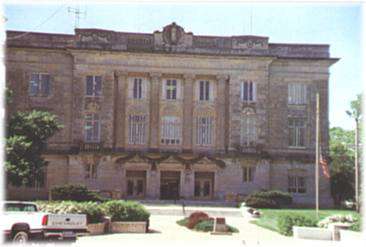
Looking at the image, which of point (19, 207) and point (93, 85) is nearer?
point (19, 207)

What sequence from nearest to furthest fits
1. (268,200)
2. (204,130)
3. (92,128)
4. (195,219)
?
(195,219) < (268,200) < (92,128) < (204,130)

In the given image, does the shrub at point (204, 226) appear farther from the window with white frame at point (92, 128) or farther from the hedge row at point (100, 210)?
the window with white frame at point (92, 128)

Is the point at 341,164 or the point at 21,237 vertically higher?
the point at 341,164

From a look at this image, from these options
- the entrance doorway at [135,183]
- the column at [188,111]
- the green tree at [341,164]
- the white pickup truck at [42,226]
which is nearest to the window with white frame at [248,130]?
the column at [188,111]

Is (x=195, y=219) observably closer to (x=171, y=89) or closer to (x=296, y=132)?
(x=171, y=89)

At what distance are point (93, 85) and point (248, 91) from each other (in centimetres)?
1333

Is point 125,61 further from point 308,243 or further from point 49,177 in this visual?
point 308,243

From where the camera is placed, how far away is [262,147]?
4812 cm

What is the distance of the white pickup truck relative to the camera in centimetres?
1975

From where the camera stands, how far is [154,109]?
48438mm

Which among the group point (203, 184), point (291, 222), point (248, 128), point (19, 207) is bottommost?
point (291, 222)

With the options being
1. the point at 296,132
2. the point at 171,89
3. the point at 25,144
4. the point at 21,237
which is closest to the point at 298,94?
the point at 296,132

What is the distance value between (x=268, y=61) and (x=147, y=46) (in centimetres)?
1051

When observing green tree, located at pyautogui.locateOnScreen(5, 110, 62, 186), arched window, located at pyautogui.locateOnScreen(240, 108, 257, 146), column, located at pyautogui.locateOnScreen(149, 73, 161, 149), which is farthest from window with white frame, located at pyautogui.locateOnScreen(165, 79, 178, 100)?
green tree, located at pyautogui.locateOnScreen(5, 110, 62, 186)
